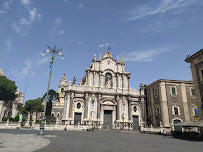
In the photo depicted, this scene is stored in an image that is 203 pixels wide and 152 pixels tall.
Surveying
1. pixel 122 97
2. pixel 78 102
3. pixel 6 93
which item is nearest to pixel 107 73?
pixel 122 97

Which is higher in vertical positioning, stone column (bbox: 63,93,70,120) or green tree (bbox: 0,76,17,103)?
green tree (bbox: 0,76,17,103)

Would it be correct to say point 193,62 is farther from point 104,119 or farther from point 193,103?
point 104,119

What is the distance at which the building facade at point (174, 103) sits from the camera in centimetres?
2702

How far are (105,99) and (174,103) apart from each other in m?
14.0

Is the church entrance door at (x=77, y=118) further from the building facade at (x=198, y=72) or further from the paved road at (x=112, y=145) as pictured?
the building facade at (x=198, y=72)

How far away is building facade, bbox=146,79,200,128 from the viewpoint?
27016 millimetres

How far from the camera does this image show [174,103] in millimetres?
27750

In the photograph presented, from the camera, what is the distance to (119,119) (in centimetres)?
3139

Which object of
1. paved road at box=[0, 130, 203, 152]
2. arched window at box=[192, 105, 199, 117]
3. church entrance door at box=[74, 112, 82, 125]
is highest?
arched window at box=[192, 105, 199, 117]

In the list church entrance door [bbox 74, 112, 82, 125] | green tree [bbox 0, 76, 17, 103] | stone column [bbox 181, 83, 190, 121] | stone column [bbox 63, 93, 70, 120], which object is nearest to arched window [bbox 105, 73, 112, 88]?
church entrance door [bbox 74, 112, 82, 125]

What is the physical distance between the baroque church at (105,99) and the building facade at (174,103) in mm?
5519

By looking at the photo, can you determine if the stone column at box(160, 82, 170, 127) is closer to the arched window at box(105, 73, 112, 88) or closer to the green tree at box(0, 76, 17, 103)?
the arched window at box(105, 73, 112, 88)

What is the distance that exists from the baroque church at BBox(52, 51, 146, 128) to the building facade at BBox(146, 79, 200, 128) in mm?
5519

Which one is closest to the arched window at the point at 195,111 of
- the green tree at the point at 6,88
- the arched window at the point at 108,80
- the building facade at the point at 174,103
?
the building facade at the point at 174,103
